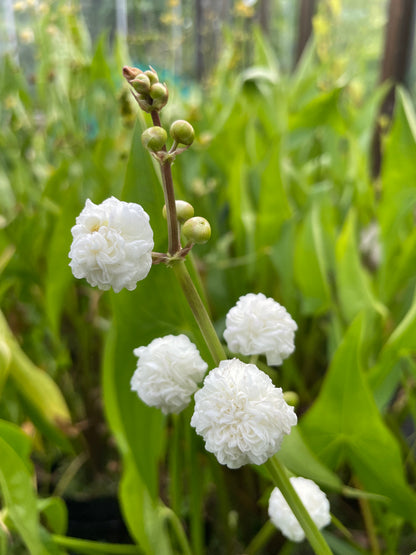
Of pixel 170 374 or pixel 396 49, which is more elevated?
pixel 170 374

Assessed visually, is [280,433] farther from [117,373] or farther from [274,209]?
[274,209]

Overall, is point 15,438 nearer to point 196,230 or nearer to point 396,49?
point 196,230

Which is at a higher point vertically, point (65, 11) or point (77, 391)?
point (65, 11)

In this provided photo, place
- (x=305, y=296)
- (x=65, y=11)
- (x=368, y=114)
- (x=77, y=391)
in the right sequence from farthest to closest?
(x=65, y=11) → (x=368, y=114) → (x=77, y=391) → (x=305, y=296)

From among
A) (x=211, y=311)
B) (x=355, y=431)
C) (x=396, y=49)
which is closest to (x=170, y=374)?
(x=355, y=431)

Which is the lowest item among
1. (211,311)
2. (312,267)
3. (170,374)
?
(211,311)

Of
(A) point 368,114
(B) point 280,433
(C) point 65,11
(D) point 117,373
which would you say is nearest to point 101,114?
(C) point 65,11

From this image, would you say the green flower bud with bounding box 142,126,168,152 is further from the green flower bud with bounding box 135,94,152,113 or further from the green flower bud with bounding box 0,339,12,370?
the green flower bud with bounding box 0,339,12,370
